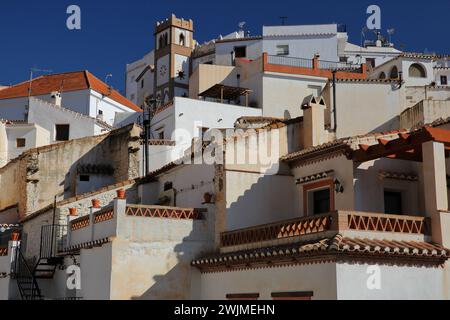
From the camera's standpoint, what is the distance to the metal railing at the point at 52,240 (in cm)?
2427

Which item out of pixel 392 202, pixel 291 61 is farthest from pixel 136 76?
pixel 392 202

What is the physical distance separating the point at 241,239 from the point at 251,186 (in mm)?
1917

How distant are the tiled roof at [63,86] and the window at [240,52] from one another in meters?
8.81

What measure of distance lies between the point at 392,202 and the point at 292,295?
15.0 ft

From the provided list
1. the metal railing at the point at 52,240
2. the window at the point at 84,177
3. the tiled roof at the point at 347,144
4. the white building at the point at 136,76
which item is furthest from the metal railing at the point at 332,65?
the tiled roof at the point at 347,144

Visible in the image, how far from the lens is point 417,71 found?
1892 inches

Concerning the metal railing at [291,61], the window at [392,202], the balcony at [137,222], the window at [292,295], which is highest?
the metal railing at [291,61]

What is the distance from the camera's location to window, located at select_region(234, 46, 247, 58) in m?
52.1

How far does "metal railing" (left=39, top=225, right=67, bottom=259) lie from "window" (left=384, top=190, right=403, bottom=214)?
438 inches

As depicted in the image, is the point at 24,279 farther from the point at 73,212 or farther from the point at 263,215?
the point at 263,215

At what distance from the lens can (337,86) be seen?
34562mm

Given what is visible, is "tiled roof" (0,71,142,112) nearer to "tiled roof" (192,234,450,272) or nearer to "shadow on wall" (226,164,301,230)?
"shadow on wall" (226,164,301,230)

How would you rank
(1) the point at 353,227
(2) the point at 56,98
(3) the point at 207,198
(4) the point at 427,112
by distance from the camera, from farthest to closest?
(2) the point at 56,98, (4) the point at 427,112, (3) the point at 207,198, (1) the point at 353,227

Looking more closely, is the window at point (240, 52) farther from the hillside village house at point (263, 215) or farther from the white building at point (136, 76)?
the hillside village house at point (263, 215)
